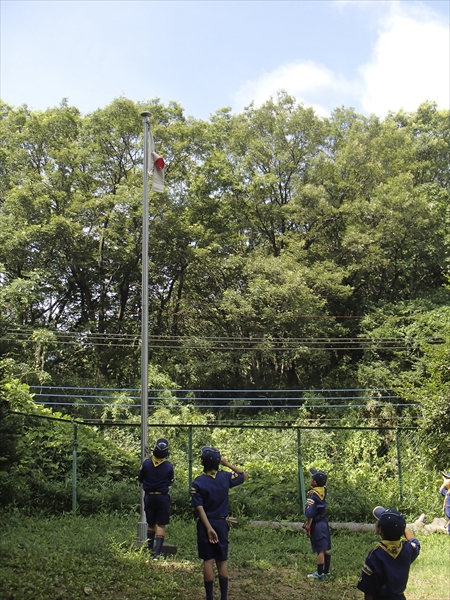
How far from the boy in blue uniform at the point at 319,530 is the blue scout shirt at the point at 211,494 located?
1.98 meters

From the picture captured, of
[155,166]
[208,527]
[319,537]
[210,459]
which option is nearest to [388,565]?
[208,527]

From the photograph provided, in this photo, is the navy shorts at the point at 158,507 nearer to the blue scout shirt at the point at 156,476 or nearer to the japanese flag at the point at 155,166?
the blue scout shirt at the point at 156,476

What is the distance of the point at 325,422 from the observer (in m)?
25.4

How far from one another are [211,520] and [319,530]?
222 cm

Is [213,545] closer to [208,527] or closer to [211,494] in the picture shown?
[208,527]

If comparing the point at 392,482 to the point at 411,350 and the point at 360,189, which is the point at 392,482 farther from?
the point at 360,189

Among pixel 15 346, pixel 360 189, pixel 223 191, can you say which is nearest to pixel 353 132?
pixel 360 189

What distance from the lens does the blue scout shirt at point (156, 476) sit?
757 centimetres

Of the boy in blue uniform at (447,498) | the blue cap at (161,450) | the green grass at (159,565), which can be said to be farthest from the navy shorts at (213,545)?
the boy in blue uniform at (447,498)

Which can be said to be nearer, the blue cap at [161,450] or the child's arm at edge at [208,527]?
the child's arm at edge at [208,527]

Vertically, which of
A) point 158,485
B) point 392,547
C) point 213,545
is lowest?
point 213,545

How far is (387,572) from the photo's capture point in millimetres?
4227

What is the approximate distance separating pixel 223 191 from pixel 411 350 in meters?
12.2

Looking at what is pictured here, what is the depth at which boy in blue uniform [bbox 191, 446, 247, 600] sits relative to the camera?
18.5 feet
